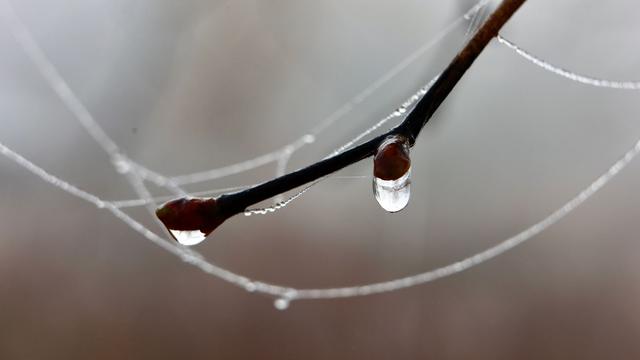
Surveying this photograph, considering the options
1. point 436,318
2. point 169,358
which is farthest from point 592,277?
point 169,358

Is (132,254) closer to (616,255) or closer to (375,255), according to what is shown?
(375,255)

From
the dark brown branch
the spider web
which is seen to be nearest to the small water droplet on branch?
the dark brown branch

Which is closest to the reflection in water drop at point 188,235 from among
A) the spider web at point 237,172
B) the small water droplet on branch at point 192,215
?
the small water droplet on branch at point 192,215

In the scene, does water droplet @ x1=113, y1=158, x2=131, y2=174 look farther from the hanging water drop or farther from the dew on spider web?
the hanging water drop

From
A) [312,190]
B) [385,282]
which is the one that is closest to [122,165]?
[312,190]

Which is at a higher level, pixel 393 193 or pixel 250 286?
pixel 393 193

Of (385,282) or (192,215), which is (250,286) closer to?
(385,282)
